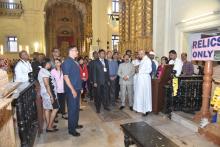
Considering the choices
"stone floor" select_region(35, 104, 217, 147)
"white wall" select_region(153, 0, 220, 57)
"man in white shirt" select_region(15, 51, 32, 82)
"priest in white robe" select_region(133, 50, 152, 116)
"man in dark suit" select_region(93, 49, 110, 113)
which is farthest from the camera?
"white wall" select_region(153, 0, 220, 57)

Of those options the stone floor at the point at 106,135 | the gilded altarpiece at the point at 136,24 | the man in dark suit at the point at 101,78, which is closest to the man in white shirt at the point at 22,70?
the stone floor at the point at 106,135

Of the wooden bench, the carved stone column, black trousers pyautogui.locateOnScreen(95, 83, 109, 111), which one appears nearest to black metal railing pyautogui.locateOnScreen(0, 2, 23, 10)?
black trousers pyautogui.locateOnScreen(95, 83, 109, 111)

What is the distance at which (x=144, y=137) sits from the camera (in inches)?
113

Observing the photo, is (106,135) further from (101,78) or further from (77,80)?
(101,78)

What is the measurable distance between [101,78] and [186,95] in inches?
93.3

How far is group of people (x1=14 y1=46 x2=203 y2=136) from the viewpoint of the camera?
4.27 m

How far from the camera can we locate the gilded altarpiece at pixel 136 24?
960cm

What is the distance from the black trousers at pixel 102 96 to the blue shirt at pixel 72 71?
1.85 metres

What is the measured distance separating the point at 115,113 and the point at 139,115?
2.28 ft

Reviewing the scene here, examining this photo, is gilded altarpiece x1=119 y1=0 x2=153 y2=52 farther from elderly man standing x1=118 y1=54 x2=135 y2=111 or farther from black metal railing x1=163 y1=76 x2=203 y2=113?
black metal railing x1=163 y1=76 x2=203 y2=113

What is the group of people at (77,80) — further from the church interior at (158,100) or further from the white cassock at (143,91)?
the church interior at (158,100)

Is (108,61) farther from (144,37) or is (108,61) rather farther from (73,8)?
(73,8)

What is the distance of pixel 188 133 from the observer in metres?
4.26

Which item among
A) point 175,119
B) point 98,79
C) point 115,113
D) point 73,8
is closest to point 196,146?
point 175,119
